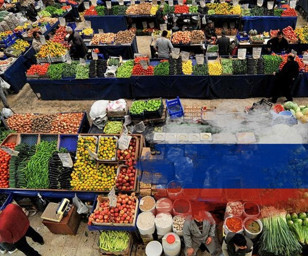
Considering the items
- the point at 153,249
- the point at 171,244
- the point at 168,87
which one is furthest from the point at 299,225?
the point at 168,87

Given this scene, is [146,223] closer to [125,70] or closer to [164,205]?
[164,205]

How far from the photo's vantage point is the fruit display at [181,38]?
1110cm

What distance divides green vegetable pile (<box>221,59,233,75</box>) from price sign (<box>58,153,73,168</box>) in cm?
567

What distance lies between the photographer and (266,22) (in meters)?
12.6

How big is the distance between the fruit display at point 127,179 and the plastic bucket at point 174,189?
810mm

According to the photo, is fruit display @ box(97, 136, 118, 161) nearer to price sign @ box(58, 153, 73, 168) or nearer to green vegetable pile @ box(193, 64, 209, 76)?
price sign @ box(58, 153, 73, 168)

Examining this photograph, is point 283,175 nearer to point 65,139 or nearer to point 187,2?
point 65,139

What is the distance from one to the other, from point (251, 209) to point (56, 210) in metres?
4.24

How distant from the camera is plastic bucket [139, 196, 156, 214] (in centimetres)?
570

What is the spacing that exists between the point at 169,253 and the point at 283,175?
2.84 m

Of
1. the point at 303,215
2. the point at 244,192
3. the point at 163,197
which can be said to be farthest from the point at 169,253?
the point at 303,215

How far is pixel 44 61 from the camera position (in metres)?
10.5

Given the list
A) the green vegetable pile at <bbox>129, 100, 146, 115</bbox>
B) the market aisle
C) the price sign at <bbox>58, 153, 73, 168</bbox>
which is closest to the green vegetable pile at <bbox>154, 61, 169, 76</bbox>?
the green vegetable pile at <bbox>129, 100, 146, 115</bbox>

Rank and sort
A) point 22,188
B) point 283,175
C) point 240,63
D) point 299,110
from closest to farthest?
point 283,175 → point 22,188 → point 299,110 → point 240,63
